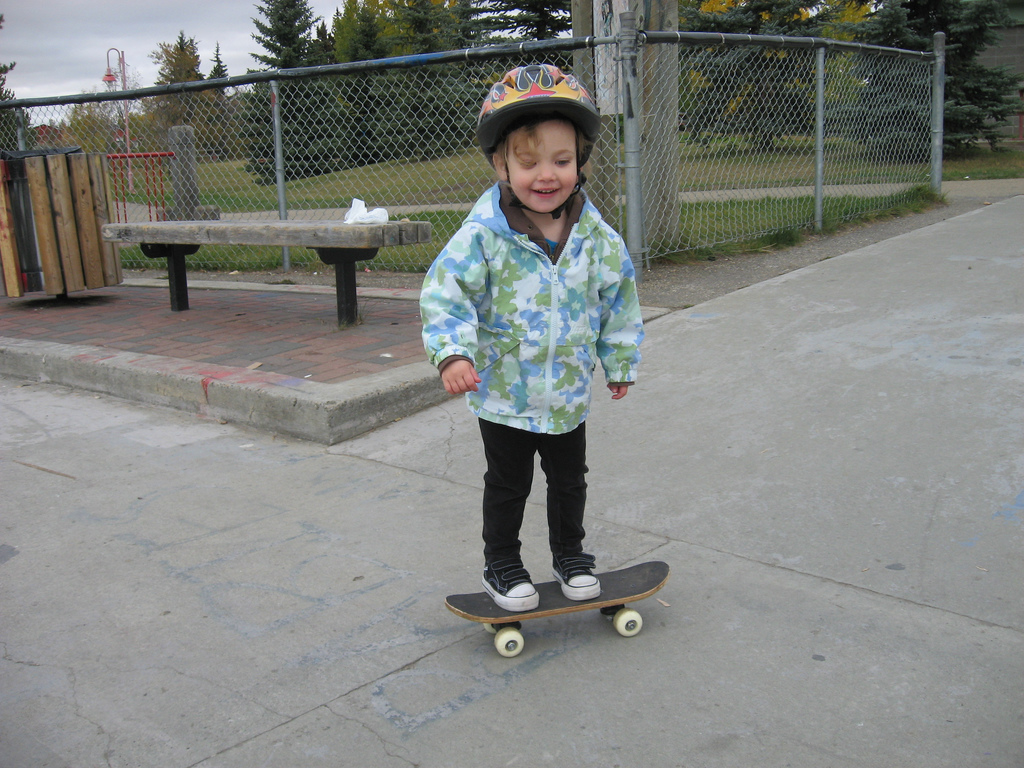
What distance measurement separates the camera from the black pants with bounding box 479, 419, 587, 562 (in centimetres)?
246

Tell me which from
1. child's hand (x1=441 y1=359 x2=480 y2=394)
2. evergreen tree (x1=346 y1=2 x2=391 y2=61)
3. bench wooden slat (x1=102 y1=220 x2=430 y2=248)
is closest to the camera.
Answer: child's hand (x1=441 y1=359 x2=480 y2=394)

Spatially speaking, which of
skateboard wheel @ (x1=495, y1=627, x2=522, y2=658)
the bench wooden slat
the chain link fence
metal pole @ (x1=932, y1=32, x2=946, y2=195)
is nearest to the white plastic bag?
the bench wooden slat

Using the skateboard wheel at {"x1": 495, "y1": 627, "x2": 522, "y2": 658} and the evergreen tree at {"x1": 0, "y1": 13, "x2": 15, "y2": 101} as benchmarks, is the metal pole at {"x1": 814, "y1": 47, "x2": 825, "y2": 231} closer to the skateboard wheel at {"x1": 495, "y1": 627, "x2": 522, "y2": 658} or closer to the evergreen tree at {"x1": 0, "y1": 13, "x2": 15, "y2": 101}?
the skateboard wheel at {"x1": 495, "y1": 627, "x2": 522, "y2": 658}

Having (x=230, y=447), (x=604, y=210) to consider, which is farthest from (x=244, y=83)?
(x=230, y=447)

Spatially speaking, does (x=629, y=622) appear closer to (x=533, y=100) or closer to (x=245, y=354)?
(x=533, y=100)

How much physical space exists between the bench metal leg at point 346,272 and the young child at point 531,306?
3.00m

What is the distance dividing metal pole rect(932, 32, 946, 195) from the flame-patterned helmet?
7.61 metres

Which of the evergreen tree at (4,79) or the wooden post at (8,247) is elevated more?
the evergreen tree at (4,79)

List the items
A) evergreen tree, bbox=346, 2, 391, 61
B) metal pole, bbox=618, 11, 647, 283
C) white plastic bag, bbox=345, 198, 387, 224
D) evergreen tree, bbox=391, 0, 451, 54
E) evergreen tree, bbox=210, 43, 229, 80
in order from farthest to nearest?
evergreen tree, bbox=210, 43, 229, 80 → evergreen tree, bbox=346, 2, 391, 61 → evergreen tree, bbox=391, 0, 451, 54 → metal pole, bbox=618, 11, 647, 283 → white plastic bag, bbox=345, 198, 387, 224

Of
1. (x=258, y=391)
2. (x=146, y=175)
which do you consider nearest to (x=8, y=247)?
(x=258, y=391)

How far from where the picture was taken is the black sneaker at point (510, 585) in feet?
7.97

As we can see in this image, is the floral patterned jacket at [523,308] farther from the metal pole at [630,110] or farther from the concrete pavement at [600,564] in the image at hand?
the metal pole at [630,110]

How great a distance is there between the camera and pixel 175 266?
6.45m

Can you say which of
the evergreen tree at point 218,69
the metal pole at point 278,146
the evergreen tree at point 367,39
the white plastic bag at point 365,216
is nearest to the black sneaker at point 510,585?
the white plastic bag at point 365,216
